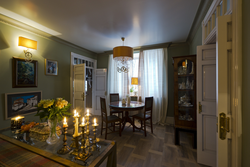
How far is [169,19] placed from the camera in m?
2.38

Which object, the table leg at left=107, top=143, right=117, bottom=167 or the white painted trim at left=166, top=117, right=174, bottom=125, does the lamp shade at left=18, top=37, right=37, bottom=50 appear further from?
the white painted trim at left=166, top=117, right=174, bottom=125

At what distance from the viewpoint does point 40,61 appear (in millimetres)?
2973

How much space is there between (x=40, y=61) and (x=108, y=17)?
7.25ft

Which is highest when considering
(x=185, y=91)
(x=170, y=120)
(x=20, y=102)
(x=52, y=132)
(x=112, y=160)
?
(x=185, y=91)

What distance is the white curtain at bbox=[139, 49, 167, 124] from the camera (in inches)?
151

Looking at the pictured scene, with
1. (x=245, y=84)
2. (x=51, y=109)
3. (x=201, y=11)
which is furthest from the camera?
(x=201, y=11)

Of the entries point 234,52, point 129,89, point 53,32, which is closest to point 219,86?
point 234,52

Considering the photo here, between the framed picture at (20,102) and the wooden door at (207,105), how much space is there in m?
3.74

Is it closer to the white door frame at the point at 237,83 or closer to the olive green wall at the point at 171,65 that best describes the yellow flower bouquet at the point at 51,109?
the white door frame at the point at 237,83

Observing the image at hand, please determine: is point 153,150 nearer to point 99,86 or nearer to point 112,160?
point 112,160

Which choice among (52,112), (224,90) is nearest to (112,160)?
(52,112)

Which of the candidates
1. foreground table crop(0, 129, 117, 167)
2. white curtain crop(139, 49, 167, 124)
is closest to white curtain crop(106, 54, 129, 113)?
white curtain crop(139, 49, 167, 124)

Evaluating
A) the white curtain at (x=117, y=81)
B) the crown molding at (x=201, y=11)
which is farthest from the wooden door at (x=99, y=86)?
the crown molding at (x=201, y=11)

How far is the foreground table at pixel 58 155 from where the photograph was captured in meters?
0.98
